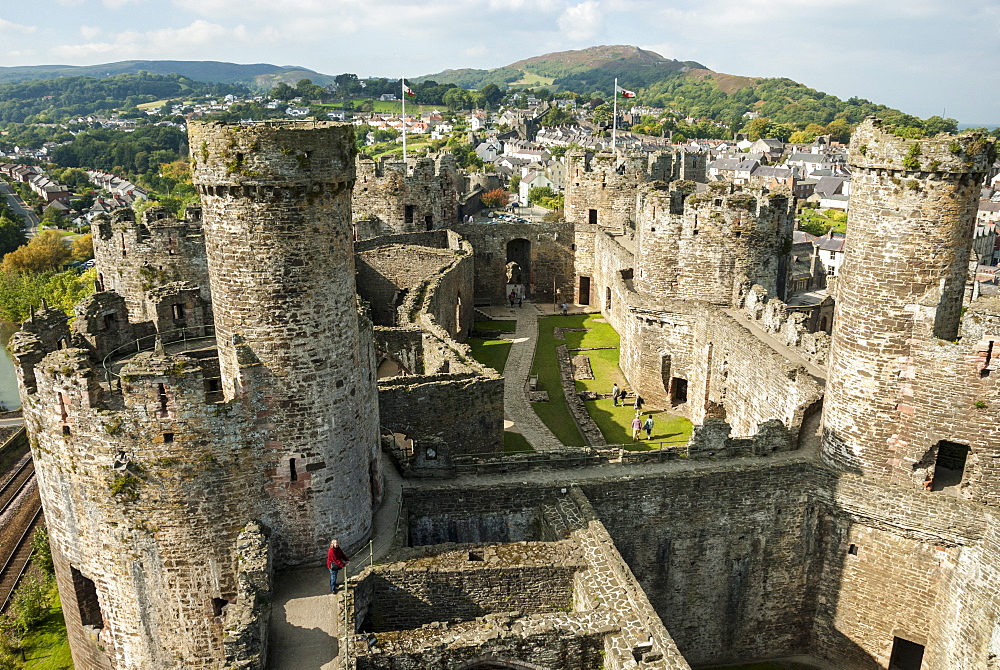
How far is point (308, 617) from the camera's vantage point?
13.9 meters

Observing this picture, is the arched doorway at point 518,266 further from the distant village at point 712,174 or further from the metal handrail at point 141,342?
the metal handrail at point 141,342

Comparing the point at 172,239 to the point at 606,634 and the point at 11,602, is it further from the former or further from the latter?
the point at 606,634

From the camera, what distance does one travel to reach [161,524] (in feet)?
45.0

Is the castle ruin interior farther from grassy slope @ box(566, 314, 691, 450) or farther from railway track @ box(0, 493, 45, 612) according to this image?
railway track @ box(0, 493, 45, 612)

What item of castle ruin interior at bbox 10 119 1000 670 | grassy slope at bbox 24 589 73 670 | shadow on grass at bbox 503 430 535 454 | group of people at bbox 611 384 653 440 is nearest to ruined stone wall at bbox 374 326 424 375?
castle ruin interior at bbox 10 119 1000 670

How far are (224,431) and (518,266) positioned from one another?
115ft

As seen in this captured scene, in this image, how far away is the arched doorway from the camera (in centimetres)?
4659

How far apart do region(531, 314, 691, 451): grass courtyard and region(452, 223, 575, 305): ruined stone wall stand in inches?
139

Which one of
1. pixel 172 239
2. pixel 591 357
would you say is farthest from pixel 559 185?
pixel 172 239

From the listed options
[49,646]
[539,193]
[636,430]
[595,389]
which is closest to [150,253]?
[49,646]

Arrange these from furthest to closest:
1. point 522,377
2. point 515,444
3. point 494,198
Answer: point 494,198 → point 522,377 → point 515,444

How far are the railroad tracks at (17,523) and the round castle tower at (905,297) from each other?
25.3m

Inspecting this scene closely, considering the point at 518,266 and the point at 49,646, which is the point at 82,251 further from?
the point at 49,646

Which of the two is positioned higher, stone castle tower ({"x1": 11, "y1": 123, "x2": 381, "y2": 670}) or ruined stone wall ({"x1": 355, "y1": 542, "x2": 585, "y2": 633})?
stone castle tower ({"x1": 11, "y1": 123, "x2": 381, "y2": 670})
